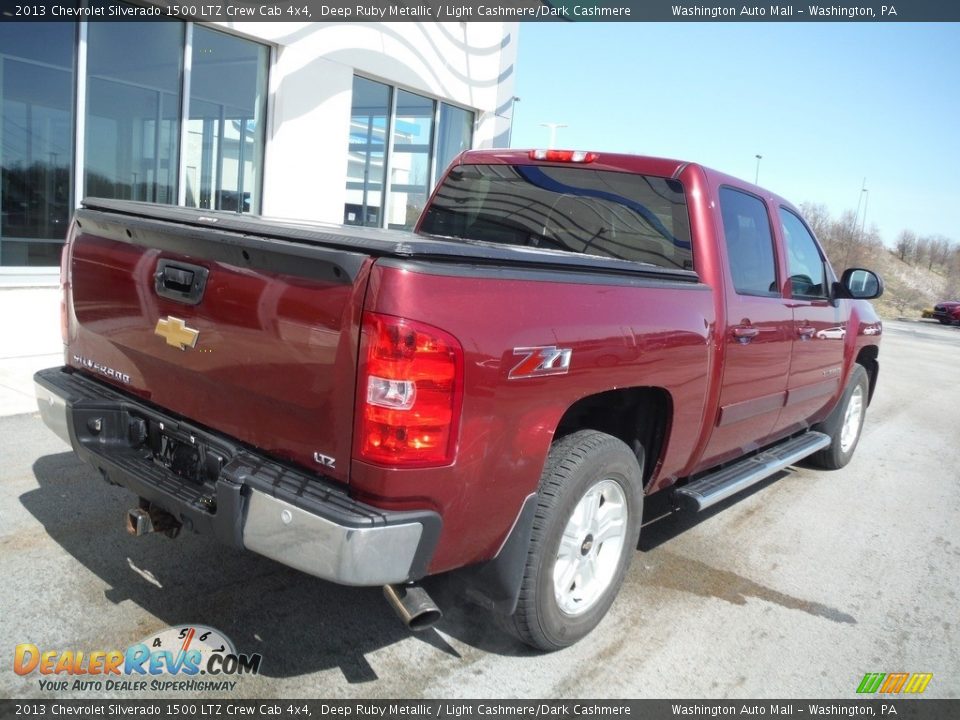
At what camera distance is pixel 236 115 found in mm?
9648

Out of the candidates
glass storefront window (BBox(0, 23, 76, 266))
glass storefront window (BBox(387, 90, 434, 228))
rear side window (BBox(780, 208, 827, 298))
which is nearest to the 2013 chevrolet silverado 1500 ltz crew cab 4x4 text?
rear side window (BBox(780, 208, 827, 298))

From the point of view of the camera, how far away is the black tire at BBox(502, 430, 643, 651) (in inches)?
117

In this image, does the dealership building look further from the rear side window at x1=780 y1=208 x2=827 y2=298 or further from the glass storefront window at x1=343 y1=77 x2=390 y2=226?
the rear side window at x1=780 y1=208 x2=827 y2=298

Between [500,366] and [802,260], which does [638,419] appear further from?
[802,260]

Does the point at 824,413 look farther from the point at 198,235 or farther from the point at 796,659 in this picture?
the point at 198,235

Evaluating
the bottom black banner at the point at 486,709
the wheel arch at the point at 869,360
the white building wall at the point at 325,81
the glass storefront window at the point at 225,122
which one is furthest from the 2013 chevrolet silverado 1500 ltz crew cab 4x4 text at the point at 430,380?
the glass storefront window at the point at 225,122

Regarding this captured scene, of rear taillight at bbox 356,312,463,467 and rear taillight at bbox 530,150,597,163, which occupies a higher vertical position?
rear taillight at bbox 530,150,597,163

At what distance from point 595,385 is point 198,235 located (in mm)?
1520

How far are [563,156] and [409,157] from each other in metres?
8.54

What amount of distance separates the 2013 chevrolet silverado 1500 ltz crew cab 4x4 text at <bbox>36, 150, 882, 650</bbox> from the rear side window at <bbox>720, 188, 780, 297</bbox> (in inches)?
1.5

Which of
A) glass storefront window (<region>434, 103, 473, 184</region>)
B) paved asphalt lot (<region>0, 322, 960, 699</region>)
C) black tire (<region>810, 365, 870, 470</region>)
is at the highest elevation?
glass storefront window (<region>434, 103, 473, 184</region>)

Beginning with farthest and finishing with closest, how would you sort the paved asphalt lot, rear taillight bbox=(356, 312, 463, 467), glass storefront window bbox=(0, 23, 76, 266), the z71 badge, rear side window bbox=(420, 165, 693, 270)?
glass storefront window bbox=(0, 23, 76, 266)
rear side window bbox=(420, 165, 693, 270)
the paved asphalt lot
the z71 badge
rear taillight bbox=(356, 312, 463, 467)

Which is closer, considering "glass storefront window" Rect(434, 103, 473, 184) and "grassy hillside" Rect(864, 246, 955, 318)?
"glass storefront window" Rect(434, 103, 473, 184)

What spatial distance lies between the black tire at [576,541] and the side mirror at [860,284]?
2.86 meters
